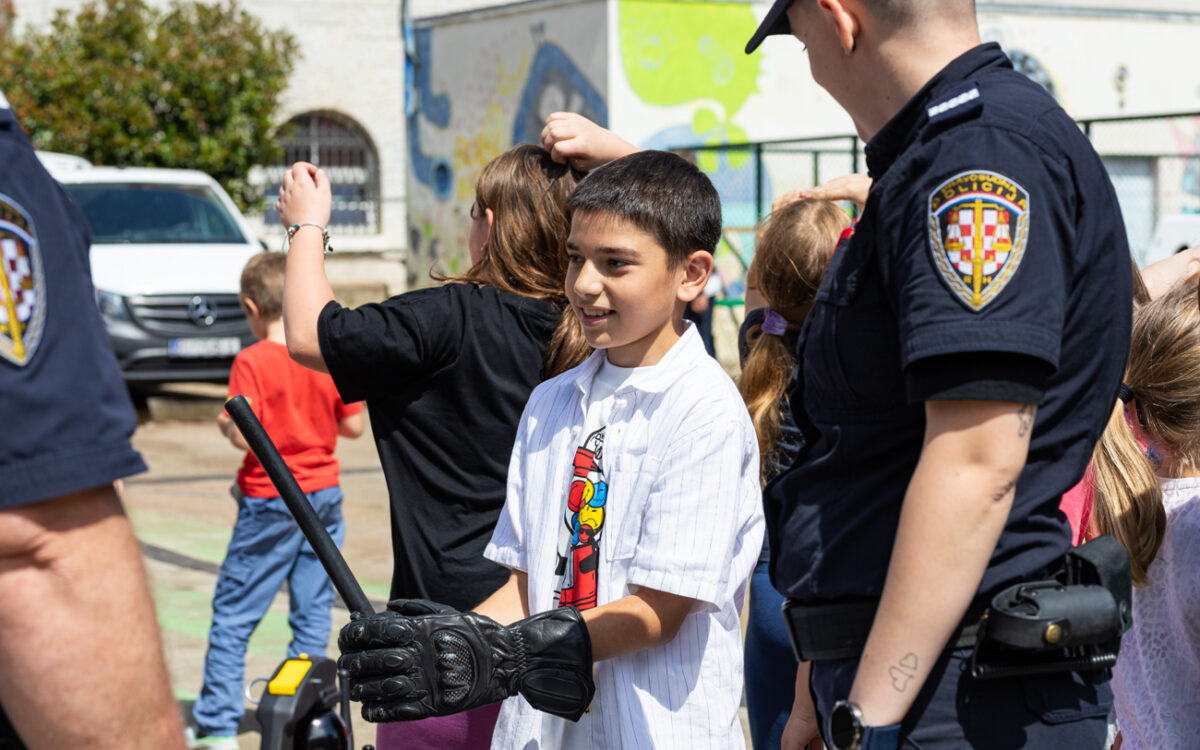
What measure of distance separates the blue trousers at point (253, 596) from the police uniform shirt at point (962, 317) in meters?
3.09

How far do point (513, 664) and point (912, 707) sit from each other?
620 millimetres

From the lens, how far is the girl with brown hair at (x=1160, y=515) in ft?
8.61

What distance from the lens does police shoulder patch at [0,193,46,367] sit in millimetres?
1420

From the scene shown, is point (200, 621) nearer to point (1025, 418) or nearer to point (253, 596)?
point (253, 596)

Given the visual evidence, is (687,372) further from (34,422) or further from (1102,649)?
(34,422)

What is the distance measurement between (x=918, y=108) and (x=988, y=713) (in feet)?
2.71

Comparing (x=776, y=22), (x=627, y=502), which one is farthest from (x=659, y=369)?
(x=776, y=22)

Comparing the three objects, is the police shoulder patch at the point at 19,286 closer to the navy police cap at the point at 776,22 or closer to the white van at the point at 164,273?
the navy police cap at the point at 776,22

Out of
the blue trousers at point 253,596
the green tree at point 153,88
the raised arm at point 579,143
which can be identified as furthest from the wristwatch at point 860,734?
the green tree at point 153,88

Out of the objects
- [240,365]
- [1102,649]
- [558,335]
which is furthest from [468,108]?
[1102,649]

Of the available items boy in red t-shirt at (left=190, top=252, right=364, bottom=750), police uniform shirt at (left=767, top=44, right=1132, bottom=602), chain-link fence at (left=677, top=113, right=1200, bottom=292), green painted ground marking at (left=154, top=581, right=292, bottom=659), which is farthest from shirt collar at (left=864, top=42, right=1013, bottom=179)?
chain-link fence at (left=677, top=113, right=1200, bottom=292)

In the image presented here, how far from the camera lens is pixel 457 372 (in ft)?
8.98

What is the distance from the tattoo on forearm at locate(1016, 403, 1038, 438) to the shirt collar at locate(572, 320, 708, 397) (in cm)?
79

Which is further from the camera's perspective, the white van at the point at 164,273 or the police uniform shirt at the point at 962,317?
the white van at the point at 164,273
